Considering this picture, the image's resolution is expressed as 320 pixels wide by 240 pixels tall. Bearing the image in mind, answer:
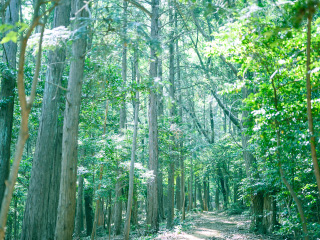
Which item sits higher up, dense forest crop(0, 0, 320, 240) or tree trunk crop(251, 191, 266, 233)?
dense forest crop(0, 0, 320, 240)

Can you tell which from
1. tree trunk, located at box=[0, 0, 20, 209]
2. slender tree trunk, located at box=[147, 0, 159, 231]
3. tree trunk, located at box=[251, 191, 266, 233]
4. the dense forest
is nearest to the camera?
the dense forest

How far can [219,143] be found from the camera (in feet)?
73.4

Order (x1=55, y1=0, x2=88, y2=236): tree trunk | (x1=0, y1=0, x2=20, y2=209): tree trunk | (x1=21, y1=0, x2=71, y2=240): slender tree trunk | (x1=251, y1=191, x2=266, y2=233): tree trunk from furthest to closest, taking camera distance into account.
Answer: (x1=251, y1=191, x2=266, y2=233): tree trunk < (x1=0, y1=0, x2=20, y2=209): tree trunk < (x1=21, y1=0, x2=71, y2=240): slender tree trunk < (x1=55, y1=0, x2=88, y2=236): tree trunk

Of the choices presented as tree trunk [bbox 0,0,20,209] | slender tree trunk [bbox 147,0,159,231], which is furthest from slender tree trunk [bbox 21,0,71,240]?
slender tree trunk [bbox 147,0,159,231]

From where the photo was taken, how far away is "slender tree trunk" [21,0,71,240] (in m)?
7.90

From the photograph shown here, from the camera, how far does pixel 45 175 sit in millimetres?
8258

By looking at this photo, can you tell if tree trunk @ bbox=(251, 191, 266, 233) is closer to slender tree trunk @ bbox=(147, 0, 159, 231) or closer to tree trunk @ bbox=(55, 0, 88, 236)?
slender tree trunk @ bbox=(147, 0, 159, 231)

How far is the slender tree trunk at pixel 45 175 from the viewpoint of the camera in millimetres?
7902

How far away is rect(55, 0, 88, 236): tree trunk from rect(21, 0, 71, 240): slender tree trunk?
1720mm

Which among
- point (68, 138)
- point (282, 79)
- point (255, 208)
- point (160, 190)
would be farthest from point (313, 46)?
point (160, 190)

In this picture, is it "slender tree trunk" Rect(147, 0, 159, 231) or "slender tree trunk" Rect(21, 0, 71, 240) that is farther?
"slender tree trunk" Rect(147, 0, 159, 231)

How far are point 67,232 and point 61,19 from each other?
617 cm

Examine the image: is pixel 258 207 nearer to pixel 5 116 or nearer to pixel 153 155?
pixel 153 155

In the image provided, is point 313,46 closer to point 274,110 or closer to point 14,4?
point 274,110
